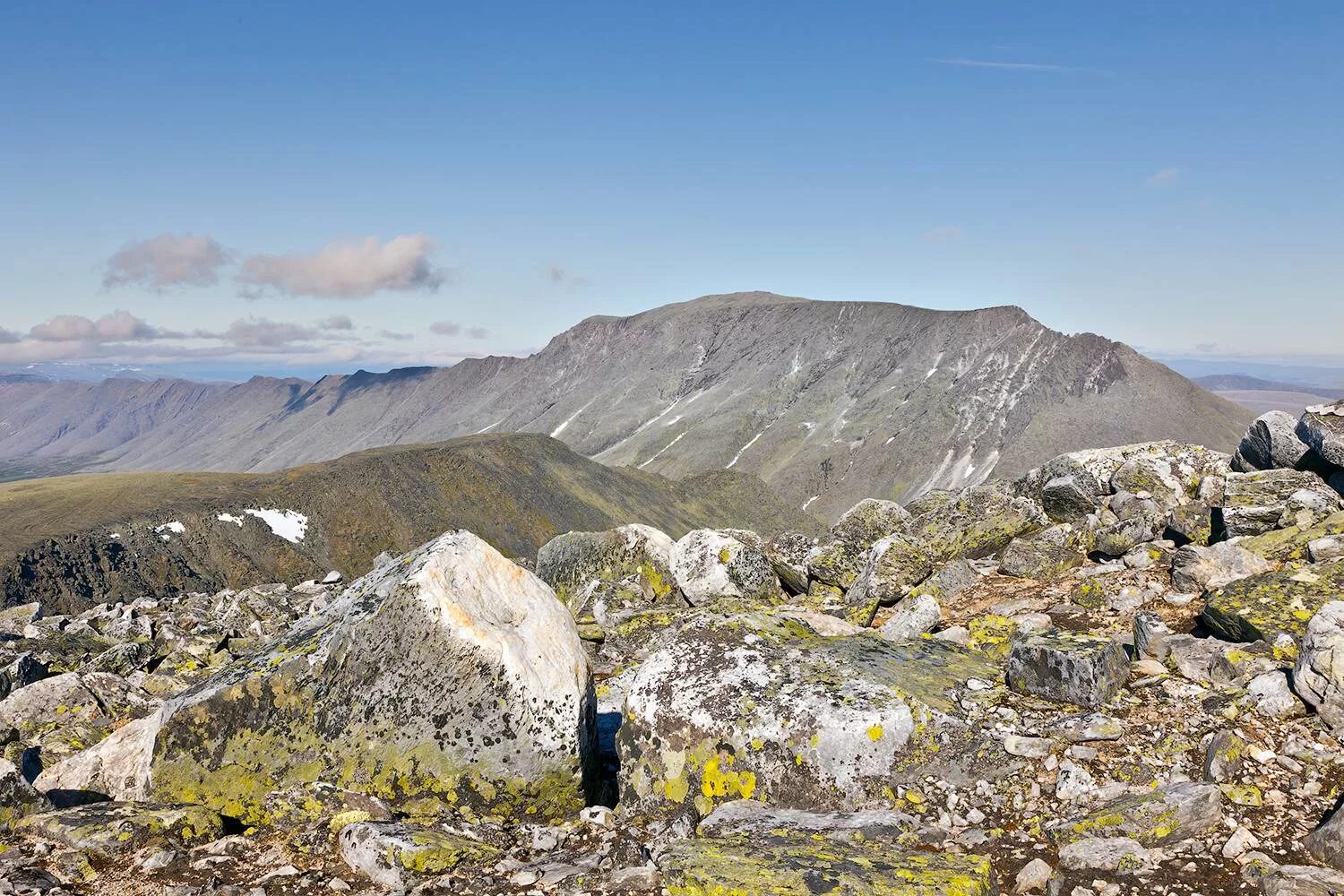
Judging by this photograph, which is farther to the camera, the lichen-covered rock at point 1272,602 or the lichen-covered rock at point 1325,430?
the lichen-covered rock at point 1325,430

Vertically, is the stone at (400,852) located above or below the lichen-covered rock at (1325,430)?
below

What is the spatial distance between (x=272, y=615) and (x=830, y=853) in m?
23.8

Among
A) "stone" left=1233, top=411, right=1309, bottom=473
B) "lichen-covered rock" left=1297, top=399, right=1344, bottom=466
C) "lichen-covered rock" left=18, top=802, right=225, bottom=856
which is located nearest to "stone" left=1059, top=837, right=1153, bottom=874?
"lichen-covered rock" left=18, top=802, right=225, bottom=856

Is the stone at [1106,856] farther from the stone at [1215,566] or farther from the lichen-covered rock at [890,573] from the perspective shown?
the lichen-covered rock at [890,573]

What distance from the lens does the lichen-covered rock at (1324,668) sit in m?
7.79

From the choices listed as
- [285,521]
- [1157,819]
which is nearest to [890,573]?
[1157,819]

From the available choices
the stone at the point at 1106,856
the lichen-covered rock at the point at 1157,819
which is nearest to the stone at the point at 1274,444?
the lichen-covered rock at the point at 1157,819

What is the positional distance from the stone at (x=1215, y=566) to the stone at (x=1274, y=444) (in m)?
4.19

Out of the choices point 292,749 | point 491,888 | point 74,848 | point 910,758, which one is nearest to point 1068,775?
point 910,758

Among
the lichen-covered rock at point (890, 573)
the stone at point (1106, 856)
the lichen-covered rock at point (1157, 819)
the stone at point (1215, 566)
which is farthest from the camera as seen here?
the lichen-covered rock at point (890, 573)

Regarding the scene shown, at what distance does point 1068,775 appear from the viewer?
7.66 meters

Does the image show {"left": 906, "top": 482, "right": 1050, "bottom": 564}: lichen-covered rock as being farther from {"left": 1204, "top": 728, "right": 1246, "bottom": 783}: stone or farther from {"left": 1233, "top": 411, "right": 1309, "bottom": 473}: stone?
{"left": 1204, "top": 728, "right": 1246, "bottom": 783}: stone

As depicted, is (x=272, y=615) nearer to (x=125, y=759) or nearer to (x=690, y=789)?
(x=125, y=759)

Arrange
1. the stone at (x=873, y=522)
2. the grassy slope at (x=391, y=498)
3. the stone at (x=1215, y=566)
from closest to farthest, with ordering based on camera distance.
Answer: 1. the stone at (x=1215, y=566)
2. the stone at (x=873, y=522)
3. the grassy slope at (x=391, y=498)
